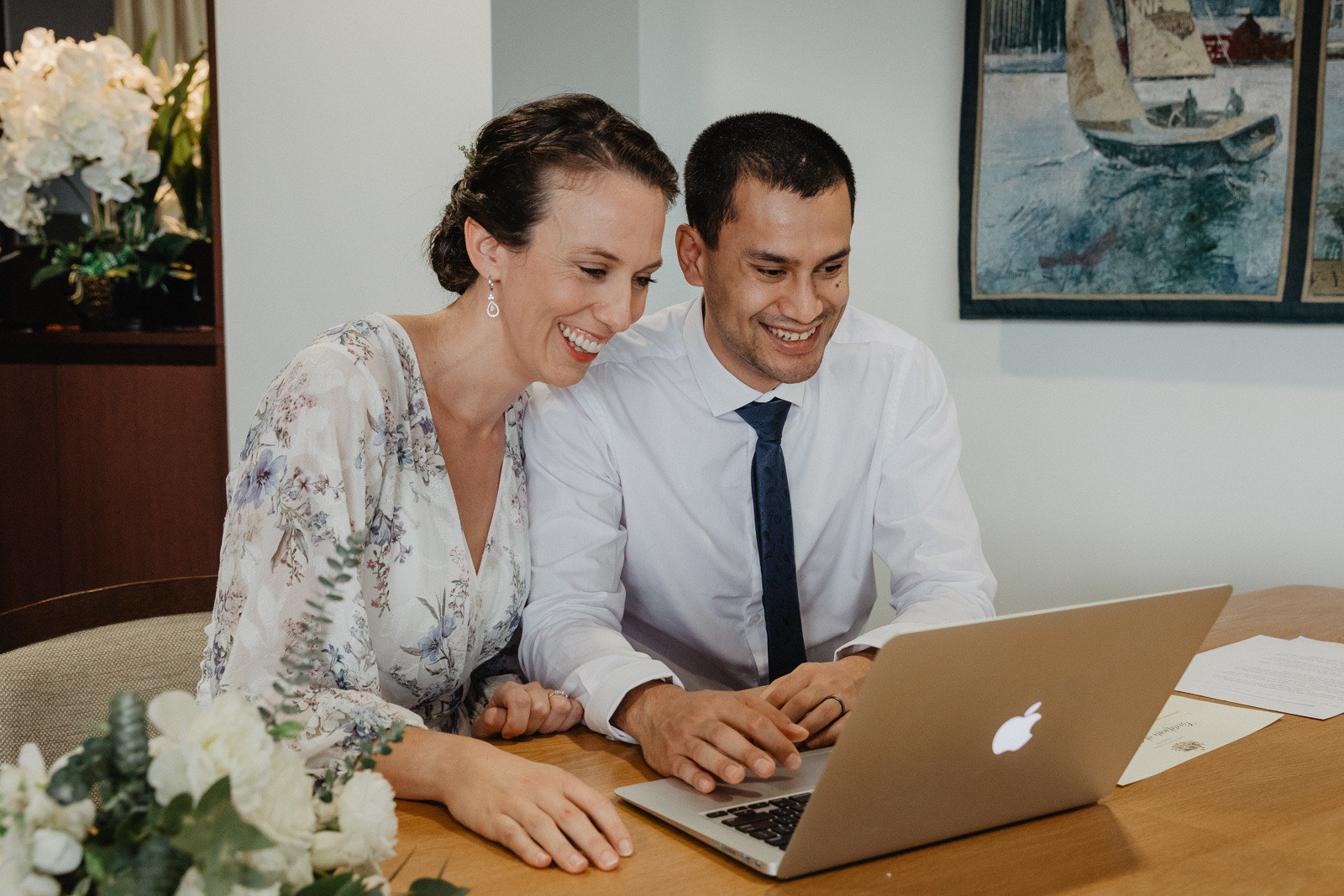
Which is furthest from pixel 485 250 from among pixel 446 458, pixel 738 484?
pixel 738 484

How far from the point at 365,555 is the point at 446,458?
199mm

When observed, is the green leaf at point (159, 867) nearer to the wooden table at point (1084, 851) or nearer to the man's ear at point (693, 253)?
the wooden table at point (1084, 851)

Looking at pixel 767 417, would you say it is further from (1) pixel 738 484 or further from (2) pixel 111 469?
(2) pixel 111 469

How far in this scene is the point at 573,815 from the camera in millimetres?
914

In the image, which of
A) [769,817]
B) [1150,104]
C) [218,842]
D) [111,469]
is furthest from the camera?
[111,469]

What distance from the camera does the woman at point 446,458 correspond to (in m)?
1.12

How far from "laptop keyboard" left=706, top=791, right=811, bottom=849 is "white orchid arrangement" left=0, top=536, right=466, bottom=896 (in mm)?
464

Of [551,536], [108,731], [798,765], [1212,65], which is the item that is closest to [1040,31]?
[1212,65]

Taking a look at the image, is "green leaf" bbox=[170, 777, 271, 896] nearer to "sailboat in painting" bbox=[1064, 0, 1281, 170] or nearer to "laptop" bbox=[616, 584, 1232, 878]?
"laptop" bbox=[616, 584, 1232, 878]

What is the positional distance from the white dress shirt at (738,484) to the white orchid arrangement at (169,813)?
1089 mm

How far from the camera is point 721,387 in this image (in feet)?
5.65

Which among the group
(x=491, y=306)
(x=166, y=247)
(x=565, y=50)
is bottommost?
(x=491, y=306)

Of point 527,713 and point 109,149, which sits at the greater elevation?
point 109,149

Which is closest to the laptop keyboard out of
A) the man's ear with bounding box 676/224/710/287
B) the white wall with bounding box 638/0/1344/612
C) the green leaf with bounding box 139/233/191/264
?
the man's ear with bounding box 676/224/710/287
